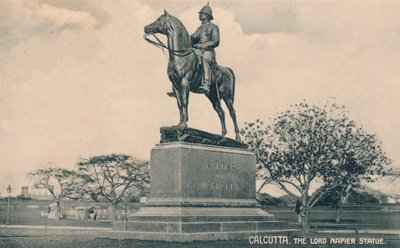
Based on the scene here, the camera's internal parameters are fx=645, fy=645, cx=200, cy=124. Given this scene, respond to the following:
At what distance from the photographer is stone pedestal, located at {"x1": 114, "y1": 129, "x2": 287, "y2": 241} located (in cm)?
1861

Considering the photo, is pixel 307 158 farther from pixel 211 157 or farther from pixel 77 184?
pixel 77 184

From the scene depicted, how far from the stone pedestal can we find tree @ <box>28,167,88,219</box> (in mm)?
42846

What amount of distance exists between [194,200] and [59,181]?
162 feet

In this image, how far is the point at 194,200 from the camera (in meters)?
19.4

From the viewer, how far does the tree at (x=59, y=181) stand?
63.9m

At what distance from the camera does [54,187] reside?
69.1 m

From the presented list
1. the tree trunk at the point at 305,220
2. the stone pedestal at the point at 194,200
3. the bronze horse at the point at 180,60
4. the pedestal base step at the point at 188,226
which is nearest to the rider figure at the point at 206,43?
the bronze horse at the point at 180,60

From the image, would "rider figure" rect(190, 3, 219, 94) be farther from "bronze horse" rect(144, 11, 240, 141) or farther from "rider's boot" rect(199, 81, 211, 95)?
"bronze horse" rect(144, 11, 240, 141)

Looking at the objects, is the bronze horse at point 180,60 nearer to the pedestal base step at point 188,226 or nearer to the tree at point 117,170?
the pedestal base step at point 188,226

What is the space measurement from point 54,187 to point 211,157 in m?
51.5

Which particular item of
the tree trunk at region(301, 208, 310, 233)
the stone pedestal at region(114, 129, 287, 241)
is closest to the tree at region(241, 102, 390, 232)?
the tree trunk at region(301, 208, 310, 233)

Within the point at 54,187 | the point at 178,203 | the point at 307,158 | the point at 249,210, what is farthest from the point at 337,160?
the point at 54,187

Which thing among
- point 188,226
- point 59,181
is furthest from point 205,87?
point 59,181

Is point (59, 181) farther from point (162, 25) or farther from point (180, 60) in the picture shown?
point (180, 60)
